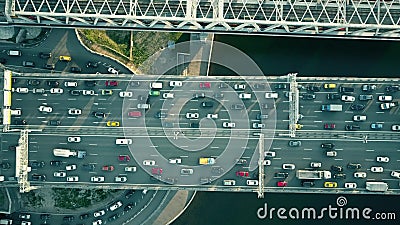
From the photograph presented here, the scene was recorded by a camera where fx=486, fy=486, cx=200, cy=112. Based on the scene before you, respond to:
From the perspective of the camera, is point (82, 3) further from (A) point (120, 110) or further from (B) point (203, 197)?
(B) point (203, 197)

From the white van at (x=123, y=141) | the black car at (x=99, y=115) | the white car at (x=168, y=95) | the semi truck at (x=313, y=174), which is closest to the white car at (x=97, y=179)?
the white van at (x=123, y=141)

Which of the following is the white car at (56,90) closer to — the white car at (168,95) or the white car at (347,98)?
the white car at (168,95)

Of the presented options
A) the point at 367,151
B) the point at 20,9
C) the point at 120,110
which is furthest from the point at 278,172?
the point at 20,9

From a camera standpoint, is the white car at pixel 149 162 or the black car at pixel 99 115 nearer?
the white car at pixel 149 162

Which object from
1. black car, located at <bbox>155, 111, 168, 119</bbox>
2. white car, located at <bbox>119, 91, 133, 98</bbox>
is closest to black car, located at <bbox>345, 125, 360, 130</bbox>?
black car, located at <bbox>155, 111, 168, 119</bbox>

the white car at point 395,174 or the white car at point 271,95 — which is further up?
the white car at point 271,95

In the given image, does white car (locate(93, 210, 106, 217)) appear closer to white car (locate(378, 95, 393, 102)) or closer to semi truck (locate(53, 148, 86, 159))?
semi truck (locate(53, 148, 86, 159))
